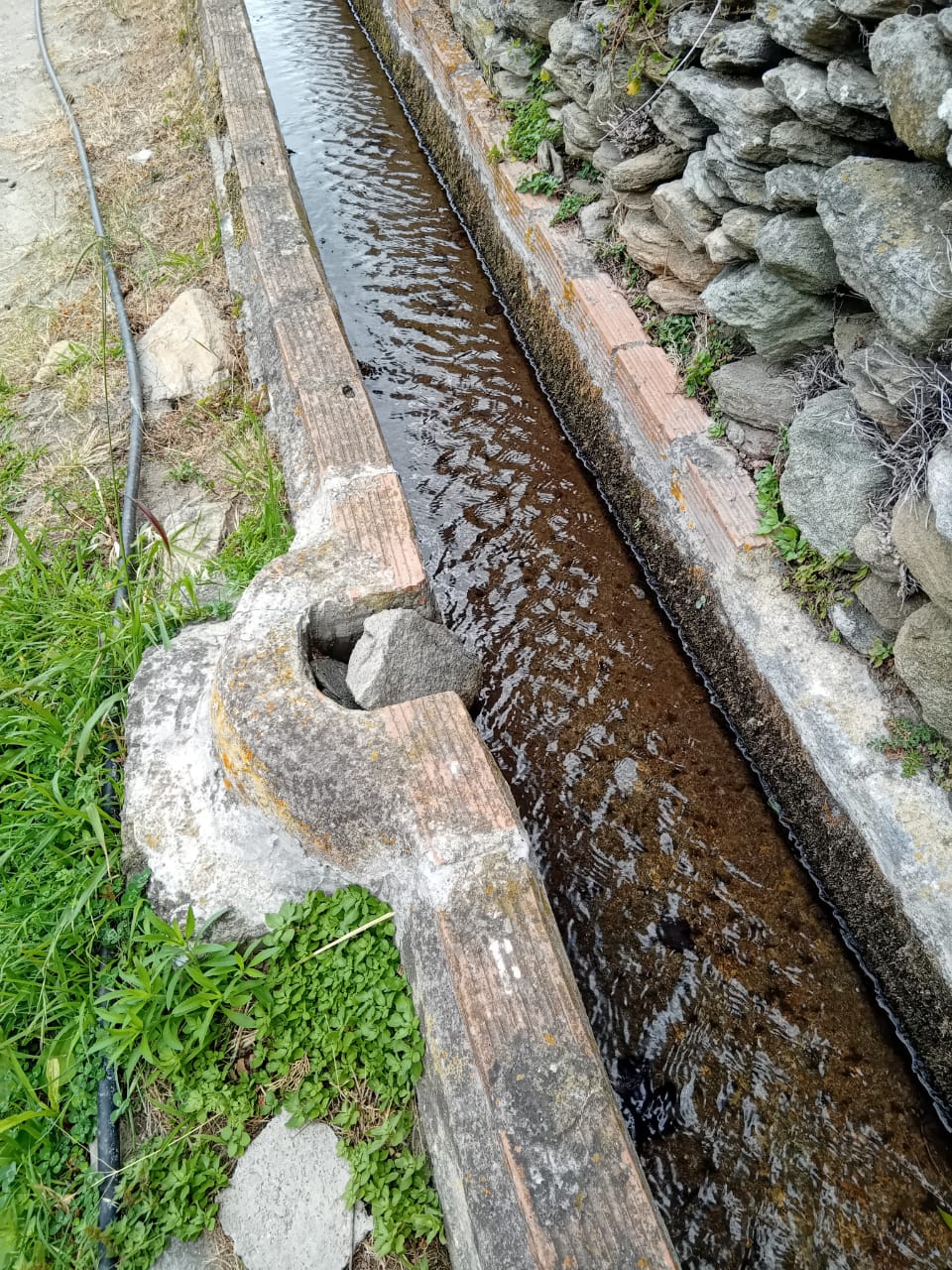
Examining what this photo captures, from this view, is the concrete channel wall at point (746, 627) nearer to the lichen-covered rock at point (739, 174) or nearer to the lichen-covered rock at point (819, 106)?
the lichen-covered rock at point (739, 174)

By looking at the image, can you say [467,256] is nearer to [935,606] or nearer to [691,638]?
[691,638]

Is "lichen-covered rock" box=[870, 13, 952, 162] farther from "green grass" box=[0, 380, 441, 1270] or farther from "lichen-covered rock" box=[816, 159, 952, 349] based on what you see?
"green grass" box=[0, 380, 441, 1270]

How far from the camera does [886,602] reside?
2863mm

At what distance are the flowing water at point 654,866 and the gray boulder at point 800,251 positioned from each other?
145 centimetres

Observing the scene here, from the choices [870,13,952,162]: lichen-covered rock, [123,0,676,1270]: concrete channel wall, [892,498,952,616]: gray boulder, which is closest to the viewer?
[123,0,676,1270]: concrete channel wall

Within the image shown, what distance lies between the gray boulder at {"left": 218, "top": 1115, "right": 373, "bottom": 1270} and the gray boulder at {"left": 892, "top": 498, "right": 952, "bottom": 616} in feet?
7.68

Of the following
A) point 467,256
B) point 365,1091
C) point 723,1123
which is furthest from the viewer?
point 467,256

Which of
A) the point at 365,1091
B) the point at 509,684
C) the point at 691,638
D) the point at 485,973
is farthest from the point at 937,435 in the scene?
the point at 365,1091

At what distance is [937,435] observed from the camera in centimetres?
265

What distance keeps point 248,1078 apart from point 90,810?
40.8 inches

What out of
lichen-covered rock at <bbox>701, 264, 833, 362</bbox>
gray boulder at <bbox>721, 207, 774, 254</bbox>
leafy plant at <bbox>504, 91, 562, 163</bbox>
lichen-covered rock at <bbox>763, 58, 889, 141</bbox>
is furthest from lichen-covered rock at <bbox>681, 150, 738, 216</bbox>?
leafy plant at <bbox>504, 91, 562, 163</bbox>

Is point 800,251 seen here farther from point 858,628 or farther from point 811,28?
point 858,628

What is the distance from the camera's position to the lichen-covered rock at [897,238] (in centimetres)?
243

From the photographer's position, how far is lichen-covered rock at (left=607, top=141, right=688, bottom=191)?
390 centimetres
